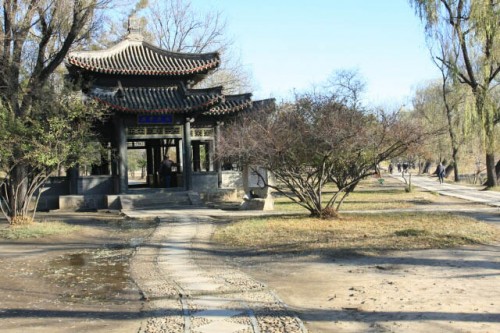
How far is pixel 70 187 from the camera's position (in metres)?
19.8

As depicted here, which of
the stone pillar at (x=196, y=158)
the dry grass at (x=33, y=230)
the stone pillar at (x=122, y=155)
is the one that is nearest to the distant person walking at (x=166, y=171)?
the stone pillar at (x=196, y=158)

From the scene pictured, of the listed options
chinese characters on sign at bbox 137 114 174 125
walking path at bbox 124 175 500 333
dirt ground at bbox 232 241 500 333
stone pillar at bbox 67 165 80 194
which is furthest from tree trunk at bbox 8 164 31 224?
dirt ground at bbox 232 241 500 333

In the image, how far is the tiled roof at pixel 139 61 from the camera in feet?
62.9

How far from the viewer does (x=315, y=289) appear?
6570mm

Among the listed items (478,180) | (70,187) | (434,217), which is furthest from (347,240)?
(478,180)

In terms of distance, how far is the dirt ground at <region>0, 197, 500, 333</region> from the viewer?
5.14m

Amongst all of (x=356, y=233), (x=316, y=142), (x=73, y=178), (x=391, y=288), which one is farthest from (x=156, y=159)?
(x=391, y=288)

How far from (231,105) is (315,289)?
49.2 feet

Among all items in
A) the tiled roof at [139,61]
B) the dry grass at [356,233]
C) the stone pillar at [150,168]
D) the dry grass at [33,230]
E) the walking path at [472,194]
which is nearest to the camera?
the dry grass at [356,233]

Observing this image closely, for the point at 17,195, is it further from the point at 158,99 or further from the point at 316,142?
the point at 316,142

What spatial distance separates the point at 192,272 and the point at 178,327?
2701 millimetres

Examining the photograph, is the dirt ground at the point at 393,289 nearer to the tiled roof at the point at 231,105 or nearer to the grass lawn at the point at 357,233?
the grass lawn at the point at 357,233

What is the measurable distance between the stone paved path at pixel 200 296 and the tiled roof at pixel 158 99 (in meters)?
9.37

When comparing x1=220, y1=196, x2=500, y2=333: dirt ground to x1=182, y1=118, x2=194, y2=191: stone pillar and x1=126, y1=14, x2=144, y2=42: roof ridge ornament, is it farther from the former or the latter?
x1=126, y1=14, x2=144, y2=42: roof ridge ornament
